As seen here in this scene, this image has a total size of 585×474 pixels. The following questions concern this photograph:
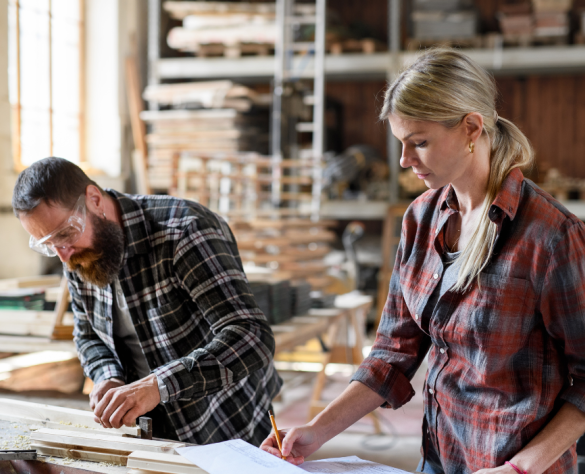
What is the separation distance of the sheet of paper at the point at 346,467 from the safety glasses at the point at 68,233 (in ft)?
3.29

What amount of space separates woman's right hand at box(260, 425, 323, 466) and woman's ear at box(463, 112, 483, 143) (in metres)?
0.79

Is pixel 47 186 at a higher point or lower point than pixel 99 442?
higher

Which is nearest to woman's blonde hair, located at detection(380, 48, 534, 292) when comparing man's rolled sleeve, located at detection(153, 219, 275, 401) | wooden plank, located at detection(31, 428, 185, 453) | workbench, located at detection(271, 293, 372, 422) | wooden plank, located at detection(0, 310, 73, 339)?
man's rolled sleeve, located at detection(153, 219, 275, 401)

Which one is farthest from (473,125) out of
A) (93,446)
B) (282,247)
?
(282,247)

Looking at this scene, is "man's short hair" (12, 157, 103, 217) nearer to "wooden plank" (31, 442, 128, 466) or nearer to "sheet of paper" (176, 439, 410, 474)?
"wooden plank" (31, 442, 128, 466)

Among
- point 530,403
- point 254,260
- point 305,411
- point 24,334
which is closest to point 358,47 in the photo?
point 254,260

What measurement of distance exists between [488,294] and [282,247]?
4.65 metres

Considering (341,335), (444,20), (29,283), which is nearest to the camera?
(29,283)

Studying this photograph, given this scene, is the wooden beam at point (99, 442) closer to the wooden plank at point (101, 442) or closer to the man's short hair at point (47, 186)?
the wooden plank at point (101, 442)

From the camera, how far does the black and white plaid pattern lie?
1.98 m

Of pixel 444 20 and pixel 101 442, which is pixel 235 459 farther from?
pixel 444 20

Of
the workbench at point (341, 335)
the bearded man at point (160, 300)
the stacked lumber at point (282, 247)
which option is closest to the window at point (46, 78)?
the stacked lumber at point (282, 247)

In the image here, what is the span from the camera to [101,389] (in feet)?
6.57

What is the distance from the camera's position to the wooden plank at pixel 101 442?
65.2 inches
